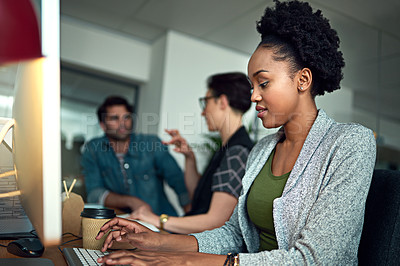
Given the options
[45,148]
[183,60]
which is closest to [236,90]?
[45,148]

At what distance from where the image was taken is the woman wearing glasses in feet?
5.26

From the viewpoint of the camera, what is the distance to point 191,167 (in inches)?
98.3

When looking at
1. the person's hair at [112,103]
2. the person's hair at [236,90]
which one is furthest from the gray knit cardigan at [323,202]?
the person's hair at [112,103]

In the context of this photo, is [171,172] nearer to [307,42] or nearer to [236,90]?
[236,90]

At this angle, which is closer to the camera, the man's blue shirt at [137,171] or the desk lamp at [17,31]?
the desk lamp at [17,31]

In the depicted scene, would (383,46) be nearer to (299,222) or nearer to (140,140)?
(140,140)

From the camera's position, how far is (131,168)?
286cm

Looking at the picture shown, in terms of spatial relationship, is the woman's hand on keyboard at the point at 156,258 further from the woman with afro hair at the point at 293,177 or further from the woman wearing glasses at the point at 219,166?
the woman wearing glasses at the point at 219,166

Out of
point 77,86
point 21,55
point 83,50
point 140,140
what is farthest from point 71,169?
point 21,55

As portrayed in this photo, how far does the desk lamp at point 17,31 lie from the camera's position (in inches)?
17.7

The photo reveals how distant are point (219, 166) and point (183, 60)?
9.29 feet

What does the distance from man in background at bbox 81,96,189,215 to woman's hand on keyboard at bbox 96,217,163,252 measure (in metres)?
1.57

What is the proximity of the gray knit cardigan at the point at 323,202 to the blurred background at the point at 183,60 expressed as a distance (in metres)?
1.98

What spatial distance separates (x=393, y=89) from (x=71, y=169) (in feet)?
12.5
